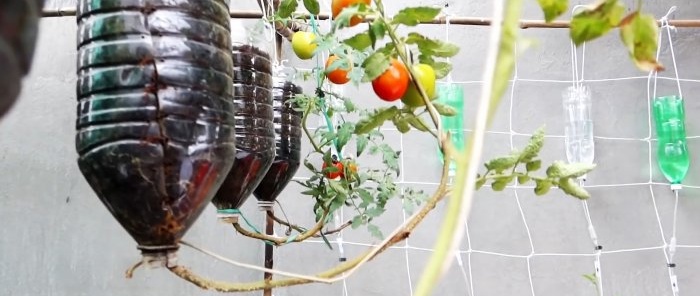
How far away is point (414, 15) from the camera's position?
54cm

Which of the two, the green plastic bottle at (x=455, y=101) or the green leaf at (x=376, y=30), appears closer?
the green leaf at (x=376, y=30)

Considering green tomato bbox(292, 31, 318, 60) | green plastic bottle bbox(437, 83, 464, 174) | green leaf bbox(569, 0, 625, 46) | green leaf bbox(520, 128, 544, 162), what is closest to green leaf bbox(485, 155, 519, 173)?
green leaf bbox(520, 128, 544, 162)

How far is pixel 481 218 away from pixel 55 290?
3.83ft

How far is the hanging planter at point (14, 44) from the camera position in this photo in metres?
0.17

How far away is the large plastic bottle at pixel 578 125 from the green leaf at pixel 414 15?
1.30m

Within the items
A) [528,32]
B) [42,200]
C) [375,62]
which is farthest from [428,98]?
[528,32]

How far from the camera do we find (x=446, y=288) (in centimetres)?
175

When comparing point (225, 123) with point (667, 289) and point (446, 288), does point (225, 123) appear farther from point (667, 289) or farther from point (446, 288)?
point (667, 289)

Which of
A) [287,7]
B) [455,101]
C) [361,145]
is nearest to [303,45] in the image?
[287,7]

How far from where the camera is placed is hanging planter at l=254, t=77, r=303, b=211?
3.00 ft

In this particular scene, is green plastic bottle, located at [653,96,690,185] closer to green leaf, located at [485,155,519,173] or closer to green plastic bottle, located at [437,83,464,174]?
green plastic bottle, located at [437,83,464,174]

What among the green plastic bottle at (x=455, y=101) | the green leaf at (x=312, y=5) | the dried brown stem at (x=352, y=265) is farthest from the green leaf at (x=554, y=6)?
the green plastic bottle at (x=455, y=101)

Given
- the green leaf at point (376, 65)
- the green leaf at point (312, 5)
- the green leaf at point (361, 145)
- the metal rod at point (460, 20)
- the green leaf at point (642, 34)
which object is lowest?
the green leaf at point (361, 145)

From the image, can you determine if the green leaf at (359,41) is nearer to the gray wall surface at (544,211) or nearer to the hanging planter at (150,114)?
the hanging planter at (150,114)
